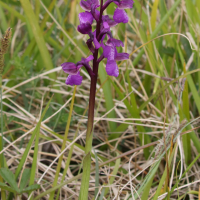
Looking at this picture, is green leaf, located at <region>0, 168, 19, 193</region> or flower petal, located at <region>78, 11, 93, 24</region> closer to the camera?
flower petal, located at <region>78, 11, 93, 24</region>

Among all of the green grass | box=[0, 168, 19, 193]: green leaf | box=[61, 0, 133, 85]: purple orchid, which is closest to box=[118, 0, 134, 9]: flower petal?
box=[61, 0, 133, 85]: purple orchid

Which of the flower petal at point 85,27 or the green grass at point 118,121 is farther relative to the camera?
the green grass at point 118,121

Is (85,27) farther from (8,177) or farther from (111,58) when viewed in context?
(8,177)

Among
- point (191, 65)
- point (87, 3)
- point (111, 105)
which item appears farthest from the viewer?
point (191, 65)

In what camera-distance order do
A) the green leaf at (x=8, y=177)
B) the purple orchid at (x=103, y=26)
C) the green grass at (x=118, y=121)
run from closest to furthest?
the purple orchid at (x=103, y=26) → the green leaf at (x=8, y=177) → the green grass at (x=118, y=121)

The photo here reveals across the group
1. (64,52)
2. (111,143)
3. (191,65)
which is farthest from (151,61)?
(64,52)

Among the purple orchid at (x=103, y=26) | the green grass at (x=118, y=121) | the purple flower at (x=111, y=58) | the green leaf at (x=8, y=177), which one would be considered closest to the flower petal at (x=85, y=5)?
the purple orchid at (x=103, y=26)

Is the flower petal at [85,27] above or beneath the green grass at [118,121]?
above

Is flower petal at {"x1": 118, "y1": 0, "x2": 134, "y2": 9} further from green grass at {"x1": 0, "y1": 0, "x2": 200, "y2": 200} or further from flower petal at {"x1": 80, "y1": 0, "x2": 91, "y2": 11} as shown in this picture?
green grass at {"x1": 0, "y1": 0, "x2": 200, "y2": 200}

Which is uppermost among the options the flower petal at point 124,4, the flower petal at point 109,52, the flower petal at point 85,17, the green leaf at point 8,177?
the flower petal at point 124,4

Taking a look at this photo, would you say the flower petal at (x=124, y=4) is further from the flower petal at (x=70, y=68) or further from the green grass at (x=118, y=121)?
the green grass at (x=118, y=121)

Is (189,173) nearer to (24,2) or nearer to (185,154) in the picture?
(185,154)
